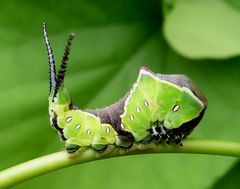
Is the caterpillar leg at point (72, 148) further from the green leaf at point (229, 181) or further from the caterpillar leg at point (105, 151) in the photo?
the green leaf at point (229, 181)

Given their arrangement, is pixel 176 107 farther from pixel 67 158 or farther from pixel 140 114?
pixel 67 158

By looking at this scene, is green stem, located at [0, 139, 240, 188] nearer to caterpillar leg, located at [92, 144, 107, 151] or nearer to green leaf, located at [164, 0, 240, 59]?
caterpillar leg, located at [92, 144, 107, 151]

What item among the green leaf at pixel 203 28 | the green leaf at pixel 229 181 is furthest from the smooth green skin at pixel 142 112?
the green leaf at pixel 229 181

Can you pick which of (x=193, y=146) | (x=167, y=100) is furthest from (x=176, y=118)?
(x=193, y=146)

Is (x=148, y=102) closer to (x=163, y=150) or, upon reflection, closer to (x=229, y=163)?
(x=163, y=150)

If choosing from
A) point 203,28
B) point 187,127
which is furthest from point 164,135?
point 203,28
